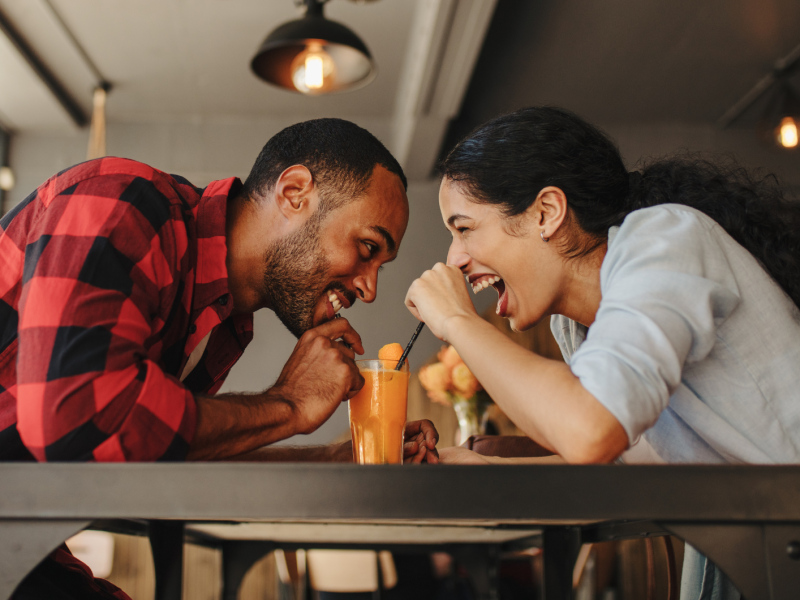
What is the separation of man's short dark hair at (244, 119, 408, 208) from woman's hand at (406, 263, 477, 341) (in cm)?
43

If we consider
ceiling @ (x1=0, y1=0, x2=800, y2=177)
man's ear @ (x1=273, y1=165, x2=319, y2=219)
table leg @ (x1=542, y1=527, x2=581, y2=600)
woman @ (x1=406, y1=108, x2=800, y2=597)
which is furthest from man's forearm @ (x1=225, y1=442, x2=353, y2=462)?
ceiling @ (x1=0, y1=0, x2=800, y2=177)

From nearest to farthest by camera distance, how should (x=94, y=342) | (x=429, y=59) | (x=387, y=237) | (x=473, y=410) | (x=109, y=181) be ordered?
1. (x=94, y=342)
2. (x=109, y=181)
3. (x=387, y=237)
4. (x=473, y=410)
5. (x=429, y=59)

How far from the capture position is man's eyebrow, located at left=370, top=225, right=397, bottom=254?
5.60ft

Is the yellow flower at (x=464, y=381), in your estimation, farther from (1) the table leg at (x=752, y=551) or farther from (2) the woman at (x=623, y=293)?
(1) the table leg at (x=752, y=551)

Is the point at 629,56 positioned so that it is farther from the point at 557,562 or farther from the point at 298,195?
the point at 557,562

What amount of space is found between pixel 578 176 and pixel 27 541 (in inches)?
49.4

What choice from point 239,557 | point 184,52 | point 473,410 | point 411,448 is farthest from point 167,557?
point 184,52

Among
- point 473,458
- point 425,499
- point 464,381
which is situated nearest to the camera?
point 425,499

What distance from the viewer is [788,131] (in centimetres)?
405

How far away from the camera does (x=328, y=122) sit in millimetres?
1767

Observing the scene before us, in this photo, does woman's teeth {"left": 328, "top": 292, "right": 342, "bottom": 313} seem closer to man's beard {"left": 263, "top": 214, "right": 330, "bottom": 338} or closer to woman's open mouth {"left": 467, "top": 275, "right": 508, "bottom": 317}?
man's beard {"left": 263, "top": 214, "right": 330, "bottom": 338}

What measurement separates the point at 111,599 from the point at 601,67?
4.45 meters

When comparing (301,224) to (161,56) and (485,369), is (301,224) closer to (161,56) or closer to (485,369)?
(485,369)

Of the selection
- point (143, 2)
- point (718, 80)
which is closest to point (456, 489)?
point (143, 2)
